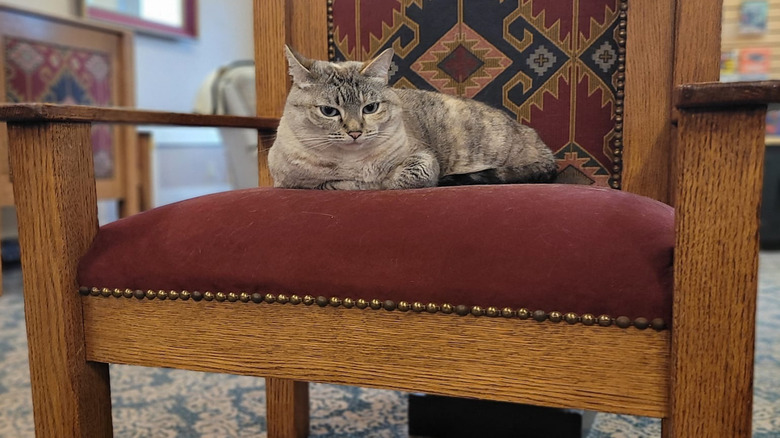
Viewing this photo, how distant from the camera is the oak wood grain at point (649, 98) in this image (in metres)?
1.10

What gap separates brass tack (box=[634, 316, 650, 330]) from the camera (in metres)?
0.67

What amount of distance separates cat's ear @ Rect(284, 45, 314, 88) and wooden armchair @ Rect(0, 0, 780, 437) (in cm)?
25

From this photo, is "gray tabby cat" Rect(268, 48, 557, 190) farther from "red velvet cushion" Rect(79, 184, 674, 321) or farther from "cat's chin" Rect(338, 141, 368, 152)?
"red velvet cushion" Rect(79, 184, 674, 321)

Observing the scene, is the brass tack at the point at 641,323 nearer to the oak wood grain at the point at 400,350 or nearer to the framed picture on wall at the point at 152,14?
the oak wood grain at the point at 400,350

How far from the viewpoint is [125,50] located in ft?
9.66

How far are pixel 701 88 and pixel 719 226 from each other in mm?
136

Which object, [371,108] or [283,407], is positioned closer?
[371,108]

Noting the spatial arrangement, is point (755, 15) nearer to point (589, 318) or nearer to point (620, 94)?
point (620, 94)

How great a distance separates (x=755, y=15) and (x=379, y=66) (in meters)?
3.88

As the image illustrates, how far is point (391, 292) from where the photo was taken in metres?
0.73

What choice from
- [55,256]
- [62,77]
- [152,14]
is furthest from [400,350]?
[152,14]

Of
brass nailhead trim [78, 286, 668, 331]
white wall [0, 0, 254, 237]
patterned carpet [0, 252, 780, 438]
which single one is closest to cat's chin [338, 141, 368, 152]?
brass nailhead trim [78, 286, 668, 331]

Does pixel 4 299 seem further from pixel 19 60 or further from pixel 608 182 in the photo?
pixel 608 182

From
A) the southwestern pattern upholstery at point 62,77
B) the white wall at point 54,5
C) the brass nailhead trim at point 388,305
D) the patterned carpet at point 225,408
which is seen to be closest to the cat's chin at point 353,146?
the brass nailhead trim at point 388,305
